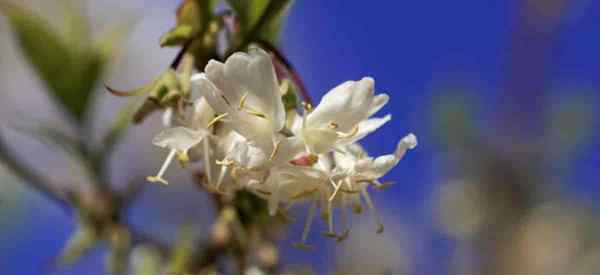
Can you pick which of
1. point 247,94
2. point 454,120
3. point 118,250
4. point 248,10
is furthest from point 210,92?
point 454,120

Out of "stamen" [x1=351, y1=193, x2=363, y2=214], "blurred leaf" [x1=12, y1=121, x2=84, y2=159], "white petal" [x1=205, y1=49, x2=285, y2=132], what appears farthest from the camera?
"blurred leaf" [x1=12, y1=121, x2=84, y2=159]

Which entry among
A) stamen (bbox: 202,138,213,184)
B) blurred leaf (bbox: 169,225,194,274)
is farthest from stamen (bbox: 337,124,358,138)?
blurred leaf (bbox: 169,225,194,274)

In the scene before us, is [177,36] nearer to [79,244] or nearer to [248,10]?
[248,10]

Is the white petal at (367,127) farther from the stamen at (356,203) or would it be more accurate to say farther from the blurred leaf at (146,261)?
the blurred leaf at (146,261)

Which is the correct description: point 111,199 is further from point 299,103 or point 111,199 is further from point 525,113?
point 525,113

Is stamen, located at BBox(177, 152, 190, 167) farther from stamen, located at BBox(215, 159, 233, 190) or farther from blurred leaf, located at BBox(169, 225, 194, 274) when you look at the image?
Result: blurred leaf, located at BBox(169, 225, 194, 274)

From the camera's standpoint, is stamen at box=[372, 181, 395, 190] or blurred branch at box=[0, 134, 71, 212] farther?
blurred branch at box=[0, 134, 71, 212]

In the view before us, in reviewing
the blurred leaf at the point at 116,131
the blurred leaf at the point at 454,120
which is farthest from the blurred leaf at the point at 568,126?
the blurred leaf at the point at 116,131
